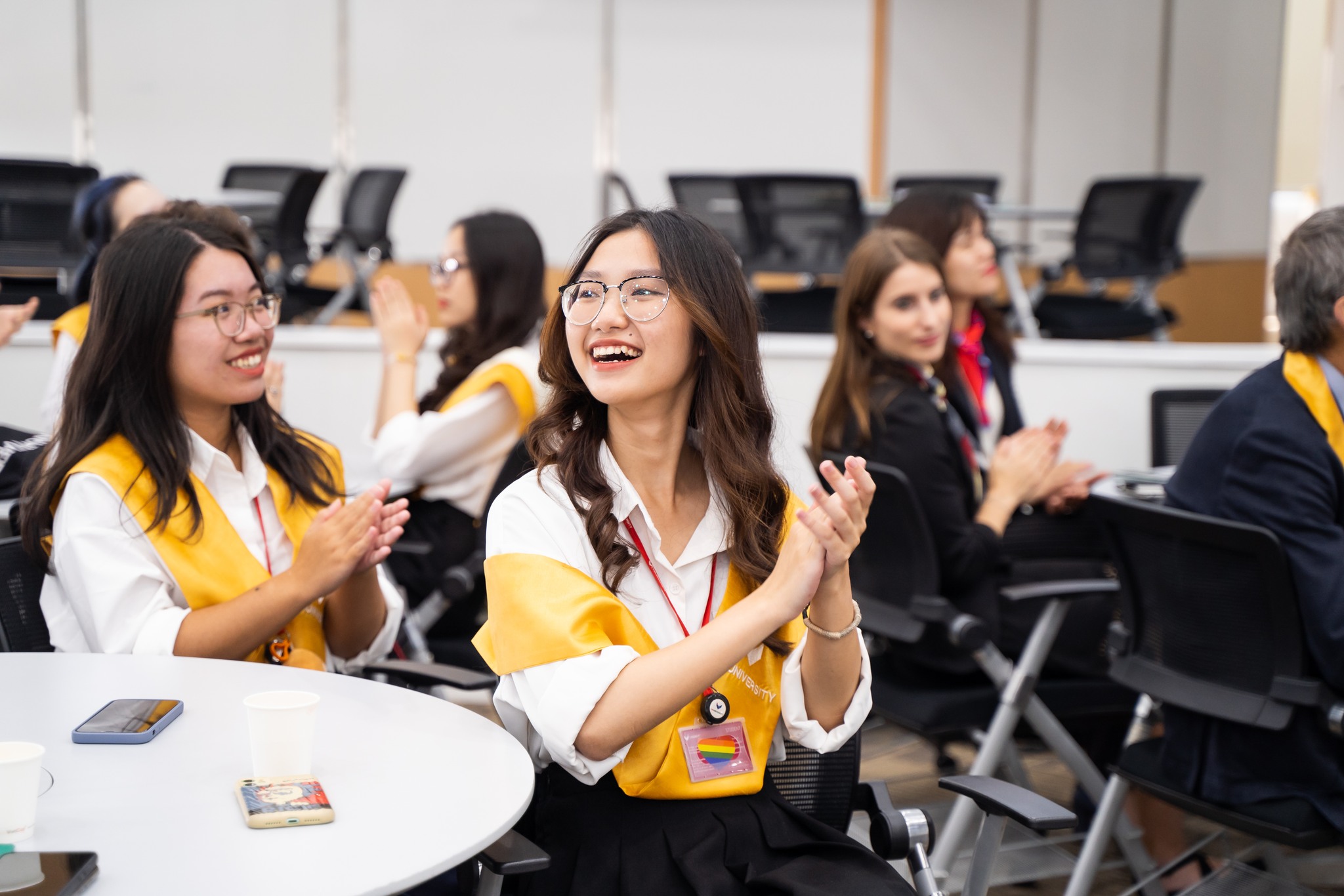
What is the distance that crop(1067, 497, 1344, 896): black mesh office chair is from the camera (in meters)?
1.96

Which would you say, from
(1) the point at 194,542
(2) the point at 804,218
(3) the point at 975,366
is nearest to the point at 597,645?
Result: (1) the point at 194,542

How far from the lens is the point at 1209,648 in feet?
6.94

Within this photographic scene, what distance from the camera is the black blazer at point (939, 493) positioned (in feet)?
8.49

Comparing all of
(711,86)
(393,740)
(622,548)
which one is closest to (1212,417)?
(622,548)

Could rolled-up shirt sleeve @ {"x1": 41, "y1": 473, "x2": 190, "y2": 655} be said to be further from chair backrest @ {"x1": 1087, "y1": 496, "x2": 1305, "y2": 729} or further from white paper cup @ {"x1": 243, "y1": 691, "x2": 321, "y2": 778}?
chair backrest @ {"x1": 1087, "y1": 496, "x2": 1305, "y2": 729}

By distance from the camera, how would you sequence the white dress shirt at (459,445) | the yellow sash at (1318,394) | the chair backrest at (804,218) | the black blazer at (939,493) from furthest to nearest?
the chair backrest at (804,218), the white dress shirt at (459,445), the black blazer at (939,493), the yellow sash at (1318,394)

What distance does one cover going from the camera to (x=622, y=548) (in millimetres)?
1522

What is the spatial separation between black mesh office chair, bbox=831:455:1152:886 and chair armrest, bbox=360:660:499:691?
928 mm

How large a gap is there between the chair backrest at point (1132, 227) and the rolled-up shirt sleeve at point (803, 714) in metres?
5.12

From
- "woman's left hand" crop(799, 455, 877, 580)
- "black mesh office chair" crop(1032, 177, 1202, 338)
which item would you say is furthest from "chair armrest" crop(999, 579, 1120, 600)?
"black mesh office chair" crop(1032, 177, 1202, 338)

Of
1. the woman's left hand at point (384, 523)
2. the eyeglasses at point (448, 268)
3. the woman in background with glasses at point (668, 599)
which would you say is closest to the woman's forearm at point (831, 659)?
the woman in background with glasses at point (668, 599)

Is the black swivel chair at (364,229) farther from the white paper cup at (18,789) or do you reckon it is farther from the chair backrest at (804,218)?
the white paper cup at (18,789)

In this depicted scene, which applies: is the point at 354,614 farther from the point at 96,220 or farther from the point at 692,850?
the point at 96,220

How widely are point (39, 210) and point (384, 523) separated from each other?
4263mm
